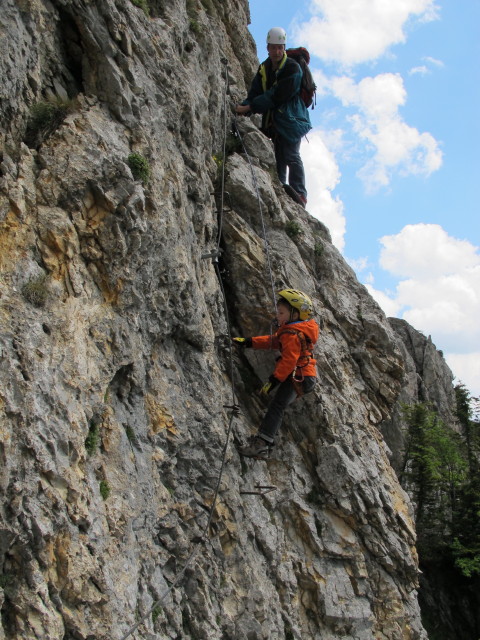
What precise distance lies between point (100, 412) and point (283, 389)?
418 centimetres

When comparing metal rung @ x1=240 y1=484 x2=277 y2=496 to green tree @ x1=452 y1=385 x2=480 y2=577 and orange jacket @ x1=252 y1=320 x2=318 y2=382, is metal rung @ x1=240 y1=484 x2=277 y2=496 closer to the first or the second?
orange jacket @ x1=252 y1=320 x2=318 y2=382

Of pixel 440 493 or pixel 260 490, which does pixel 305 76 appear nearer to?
pixel 260 490

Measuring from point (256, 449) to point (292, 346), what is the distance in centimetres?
190

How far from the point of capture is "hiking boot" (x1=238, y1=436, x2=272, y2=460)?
8641mm

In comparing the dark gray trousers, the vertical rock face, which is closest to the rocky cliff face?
the dark gray trousers

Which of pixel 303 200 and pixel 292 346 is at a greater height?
pixel 303 200

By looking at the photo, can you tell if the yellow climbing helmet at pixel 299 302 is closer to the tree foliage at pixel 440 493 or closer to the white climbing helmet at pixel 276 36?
the white climbing helmet at pixel 276 36

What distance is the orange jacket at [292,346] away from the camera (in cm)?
876

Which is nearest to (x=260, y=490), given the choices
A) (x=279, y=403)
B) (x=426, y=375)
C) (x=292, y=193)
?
(x=279, y=403)

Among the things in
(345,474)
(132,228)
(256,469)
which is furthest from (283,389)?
(132,228)

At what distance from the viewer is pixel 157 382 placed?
7.23 metres

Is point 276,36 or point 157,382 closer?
point 157,382

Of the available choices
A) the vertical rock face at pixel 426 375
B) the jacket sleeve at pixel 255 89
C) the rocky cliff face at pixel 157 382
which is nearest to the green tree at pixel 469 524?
the vertical rock face at pixel 426 375

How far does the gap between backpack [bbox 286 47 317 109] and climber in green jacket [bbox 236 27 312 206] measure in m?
0.32
